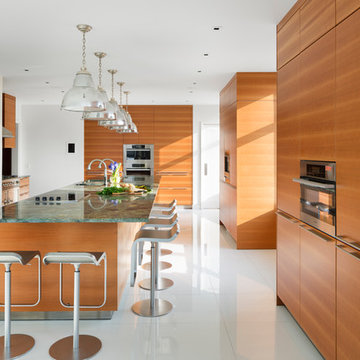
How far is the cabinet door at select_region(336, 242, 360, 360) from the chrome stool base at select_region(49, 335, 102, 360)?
5.20 ft

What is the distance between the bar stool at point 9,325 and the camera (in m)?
2.36

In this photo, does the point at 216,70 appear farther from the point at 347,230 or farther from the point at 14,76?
the point at 347,230

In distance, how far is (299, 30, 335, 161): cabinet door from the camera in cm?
232

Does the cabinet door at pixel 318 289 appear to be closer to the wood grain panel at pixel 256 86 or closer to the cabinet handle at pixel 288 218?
the cabinet handle at pixel 288 218

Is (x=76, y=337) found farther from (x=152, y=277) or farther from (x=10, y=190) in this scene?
(x=10, y=190)

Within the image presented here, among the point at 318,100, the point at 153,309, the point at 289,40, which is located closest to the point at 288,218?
the point at 318,100

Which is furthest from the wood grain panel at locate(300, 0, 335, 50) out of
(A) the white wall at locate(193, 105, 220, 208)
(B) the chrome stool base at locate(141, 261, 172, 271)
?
(A) the white wall at locate(193, 105, 220, 208)

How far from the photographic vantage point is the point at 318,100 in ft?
8.27

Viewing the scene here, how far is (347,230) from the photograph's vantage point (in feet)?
6.87

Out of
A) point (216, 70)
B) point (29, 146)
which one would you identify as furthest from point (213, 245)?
point (29, 146)

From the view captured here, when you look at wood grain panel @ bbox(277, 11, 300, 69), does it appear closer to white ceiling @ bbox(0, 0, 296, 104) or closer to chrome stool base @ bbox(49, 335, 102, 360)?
white ceiling @ bbox(0, 0, 296, 104)

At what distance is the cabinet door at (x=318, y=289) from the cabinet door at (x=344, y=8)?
4.34 ft

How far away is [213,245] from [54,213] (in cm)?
348

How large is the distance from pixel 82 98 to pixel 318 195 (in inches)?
75.1
